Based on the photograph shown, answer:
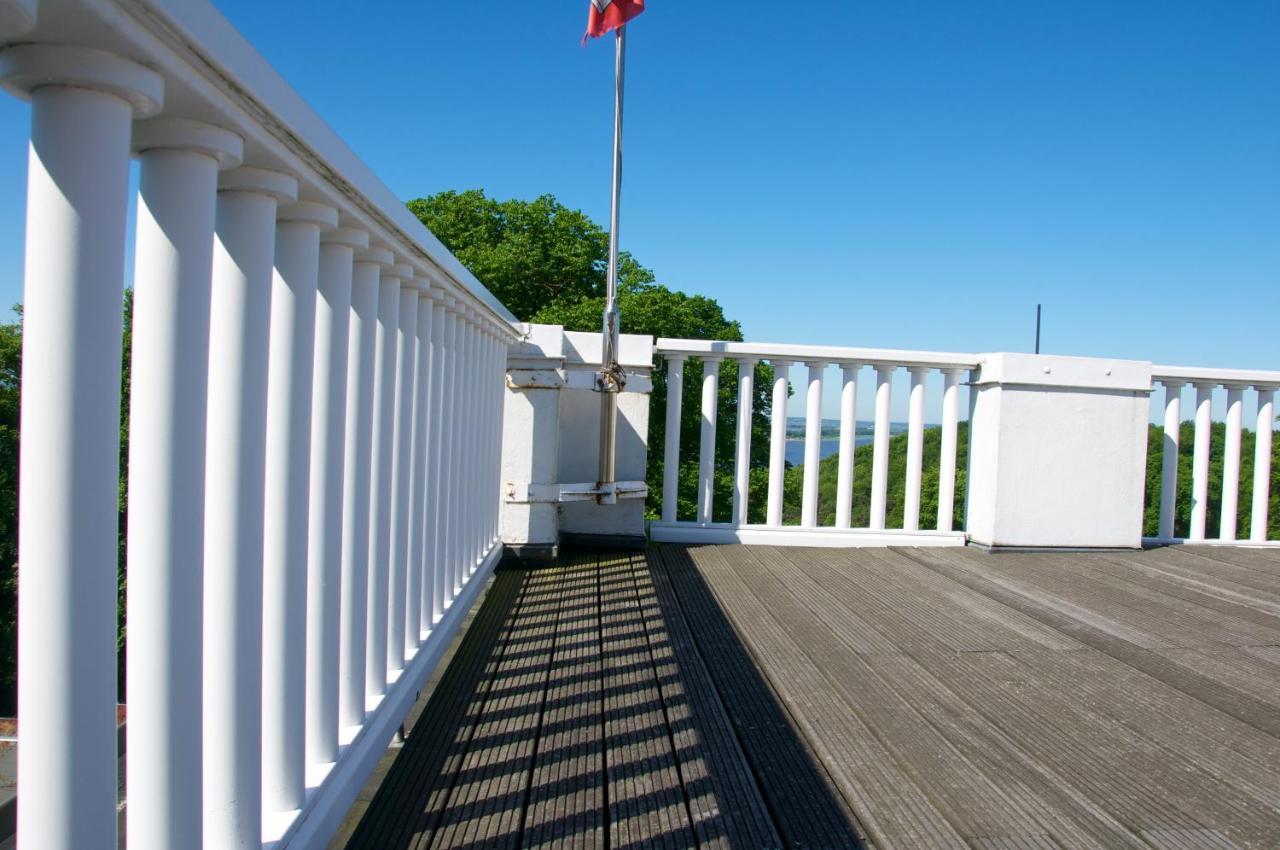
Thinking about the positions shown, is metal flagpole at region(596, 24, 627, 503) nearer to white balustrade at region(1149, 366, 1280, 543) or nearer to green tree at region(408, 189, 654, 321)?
white balustrade at region(1149, 366, 1280, 543)

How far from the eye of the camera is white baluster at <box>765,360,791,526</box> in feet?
12.7

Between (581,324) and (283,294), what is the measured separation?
50.4 feet

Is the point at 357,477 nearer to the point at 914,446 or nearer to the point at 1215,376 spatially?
the point at 914,446

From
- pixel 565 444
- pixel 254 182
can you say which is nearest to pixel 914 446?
pixel 565 444

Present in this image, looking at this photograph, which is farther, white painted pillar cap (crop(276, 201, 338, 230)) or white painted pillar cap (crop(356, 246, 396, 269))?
white painted pillar cap (crop(356, 246, 396, 269))

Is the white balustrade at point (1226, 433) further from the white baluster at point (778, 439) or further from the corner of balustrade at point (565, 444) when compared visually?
the corner of balustrade at point (565, 444)

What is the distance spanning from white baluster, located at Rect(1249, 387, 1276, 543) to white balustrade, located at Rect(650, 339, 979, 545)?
150 centimetres

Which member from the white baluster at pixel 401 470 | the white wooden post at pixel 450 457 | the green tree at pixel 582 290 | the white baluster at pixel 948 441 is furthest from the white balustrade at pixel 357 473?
the green tree at pixel 582 290

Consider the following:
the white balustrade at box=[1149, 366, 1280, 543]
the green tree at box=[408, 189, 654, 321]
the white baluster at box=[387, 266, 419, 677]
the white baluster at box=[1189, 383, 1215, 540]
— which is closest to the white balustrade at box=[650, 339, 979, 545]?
the white balustrade at box=[1149, 366, 1280, 543]

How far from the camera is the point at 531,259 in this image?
64.0 feet

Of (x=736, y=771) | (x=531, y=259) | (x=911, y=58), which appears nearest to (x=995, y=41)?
(x=911, y=58)

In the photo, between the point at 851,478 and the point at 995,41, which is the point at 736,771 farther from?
the point at 995,41

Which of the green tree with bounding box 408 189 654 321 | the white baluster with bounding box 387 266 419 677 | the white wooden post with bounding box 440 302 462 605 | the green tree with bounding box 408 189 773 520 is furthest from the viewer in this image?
the green tree with bounding box 408 189 654 321

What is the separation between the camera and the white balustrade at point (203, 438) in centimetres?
A: 59
